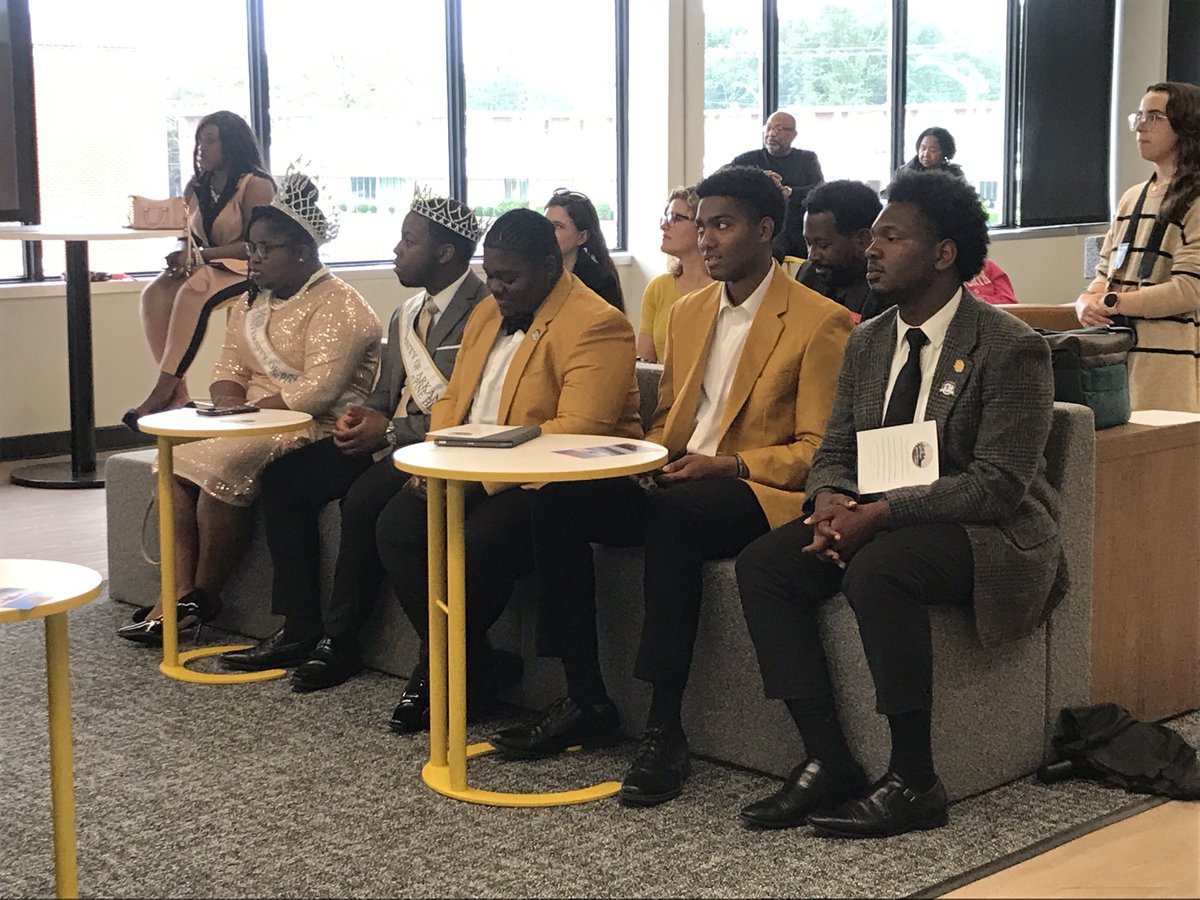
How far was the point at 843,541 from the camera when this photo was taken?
2.81 m

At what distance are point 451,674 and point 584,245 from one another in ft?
6.63

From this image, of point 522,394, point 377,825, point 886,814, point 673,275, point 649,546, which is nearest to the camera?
point 886,814

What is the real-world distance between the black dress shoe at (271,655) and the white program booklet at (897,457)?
164cm

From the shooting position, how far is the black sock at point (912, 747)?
8.97ft

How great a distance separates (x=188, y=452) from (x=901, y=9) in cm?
831

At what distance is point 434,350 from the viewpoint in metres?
3.87

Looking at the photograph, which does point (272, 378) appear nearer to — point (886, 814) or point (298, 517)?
point (298, 517)

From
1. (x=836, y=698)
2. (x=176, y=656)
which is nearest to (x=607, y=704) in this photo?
(x=836, y=698)

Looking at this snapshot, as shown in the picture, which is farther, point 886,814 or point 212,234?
point 212,234

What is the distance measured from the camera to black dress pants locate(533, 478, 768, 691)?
9.80 ft

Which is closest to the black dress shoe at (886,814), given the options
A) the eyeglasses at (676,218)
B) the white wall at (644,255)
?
the eyeglasses at (676,218)

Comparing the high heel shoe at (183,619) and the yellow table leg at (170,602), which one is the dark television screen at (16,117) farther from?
the yellow table leg at (170,602)

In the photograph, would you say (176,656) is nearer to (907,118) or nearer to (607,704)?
(607,704)

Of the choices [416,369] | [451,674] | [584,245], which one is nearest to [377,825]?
[451,674]
